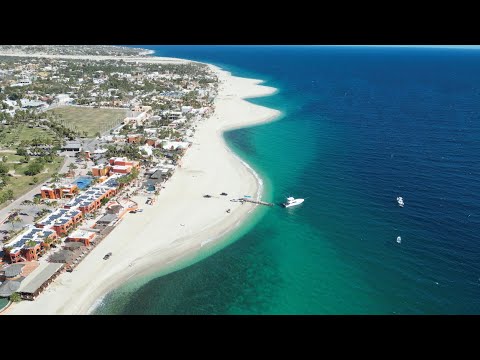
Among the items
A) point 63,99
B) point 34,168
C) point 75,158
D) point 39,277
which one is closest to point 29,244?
point 39,277

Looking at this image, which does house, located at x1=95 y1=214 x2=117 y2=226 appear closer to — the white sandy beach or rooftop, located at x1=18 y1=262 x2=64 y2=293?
the white sandy beach

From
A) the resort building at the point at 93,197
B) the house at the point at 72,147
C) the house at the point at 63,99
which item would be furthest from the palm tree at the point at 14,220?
the house at the point at 63,99

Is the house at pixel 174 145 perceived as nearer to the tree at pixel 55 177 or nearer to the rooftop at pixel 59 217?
the tree at pixel 55 177

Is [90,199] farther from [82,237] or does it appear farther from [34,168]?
[34,168]

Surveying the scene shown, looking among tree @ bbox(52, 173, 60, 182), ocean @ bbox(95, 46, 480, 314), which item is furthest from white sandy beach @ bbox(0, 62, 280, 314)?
tree @ bbox(52, 173, 60, 182)

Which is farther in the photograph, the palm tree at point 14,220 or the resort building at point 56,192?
the resort building at point 56,192
